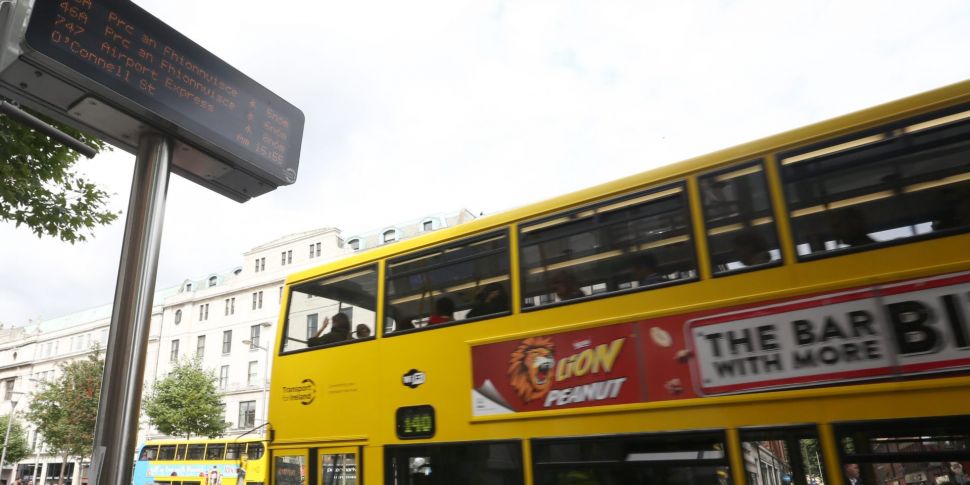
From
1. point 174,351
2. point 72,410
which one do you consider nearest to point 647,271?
point 72,410

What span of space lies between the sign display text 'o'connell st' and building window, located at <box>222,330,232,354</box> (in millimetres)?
42778

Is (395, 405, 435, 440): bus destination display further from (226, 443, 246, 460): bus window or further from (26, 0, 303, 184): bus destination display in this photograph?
(226, 443, 246, 460): bus window

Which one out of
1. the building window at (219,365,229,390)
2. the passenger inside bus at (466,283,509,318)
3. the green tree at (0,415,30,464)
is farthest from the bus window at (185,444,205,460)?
the green tree at (0,415,30,464)

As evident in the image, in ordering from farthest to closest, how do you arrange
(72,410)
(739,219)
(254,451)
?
(72,410)
(254,451)
(739,219)

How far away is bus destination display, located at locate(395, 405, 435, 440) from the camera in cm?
578

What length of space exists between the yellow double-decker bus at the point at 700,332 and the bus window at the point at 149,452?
25.9 meters

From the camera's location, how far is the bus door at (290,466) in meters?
6.48

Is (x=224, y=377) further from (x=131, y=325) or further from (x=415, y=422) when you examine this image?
(x=131, y=325)

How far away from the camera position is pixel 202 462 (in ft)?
84.0

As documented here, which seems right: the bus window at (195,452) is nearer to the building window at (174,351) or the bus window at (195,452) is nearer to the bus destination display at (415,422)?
the building window at (174,351)

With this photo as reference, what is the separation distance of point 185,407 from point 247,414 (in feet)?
25.3

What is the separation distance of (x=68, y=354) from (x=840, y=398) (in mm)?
71461

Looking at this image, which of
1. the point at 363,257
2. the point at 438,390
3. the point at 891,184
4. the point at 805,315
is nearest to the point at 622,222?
the point at 805,315

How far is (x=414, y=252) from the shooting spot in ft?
21.5
